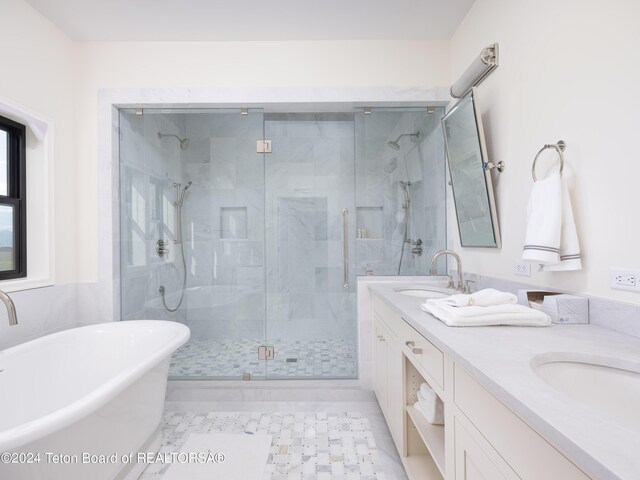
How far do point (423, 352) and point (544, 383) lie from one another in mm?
599

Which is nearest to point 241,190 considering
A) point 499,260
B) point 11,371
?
point 11,371

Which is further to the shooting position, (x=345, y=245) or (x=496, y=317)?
(x=345, y=245)

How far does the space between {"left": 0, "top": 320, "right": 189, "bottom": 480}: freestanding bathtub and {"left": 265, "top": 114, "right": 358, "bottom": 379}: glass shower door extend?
3.25 ft

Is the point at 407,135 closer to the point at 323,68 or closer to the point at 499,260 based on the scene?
the point at 323,68

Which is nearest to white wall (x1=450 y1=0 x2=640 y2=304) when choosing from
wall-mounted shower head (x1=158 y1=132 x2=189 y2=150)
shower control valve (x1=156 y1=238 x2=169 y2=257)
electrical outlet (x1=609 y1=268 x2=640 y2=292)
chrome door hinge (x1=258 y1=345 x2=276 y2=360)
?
electrical outlet (x1=609 y1=268 x2=640 y2=292)

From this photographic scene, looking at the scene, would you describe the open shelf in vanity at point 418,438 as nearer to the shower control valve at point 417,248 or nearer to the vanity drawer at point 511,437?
the vanity drawer at point 511,437

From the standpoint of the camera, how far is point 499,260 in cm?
186

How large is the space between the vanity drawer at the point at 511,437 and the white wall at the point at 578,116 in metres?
0.69

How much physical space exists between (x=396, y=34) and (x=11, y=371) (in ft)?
10.4

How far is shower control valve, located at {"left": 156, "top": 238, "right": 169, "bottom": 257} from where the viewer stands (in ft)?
8.89

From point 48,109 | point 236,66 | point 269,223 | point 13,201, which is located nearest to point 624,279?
point 269,223

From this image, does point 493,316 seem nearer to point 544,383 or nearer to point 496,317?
point 496,317

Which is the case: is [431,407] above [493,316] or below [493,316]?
below

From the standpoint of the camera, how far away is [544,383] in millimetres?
702
